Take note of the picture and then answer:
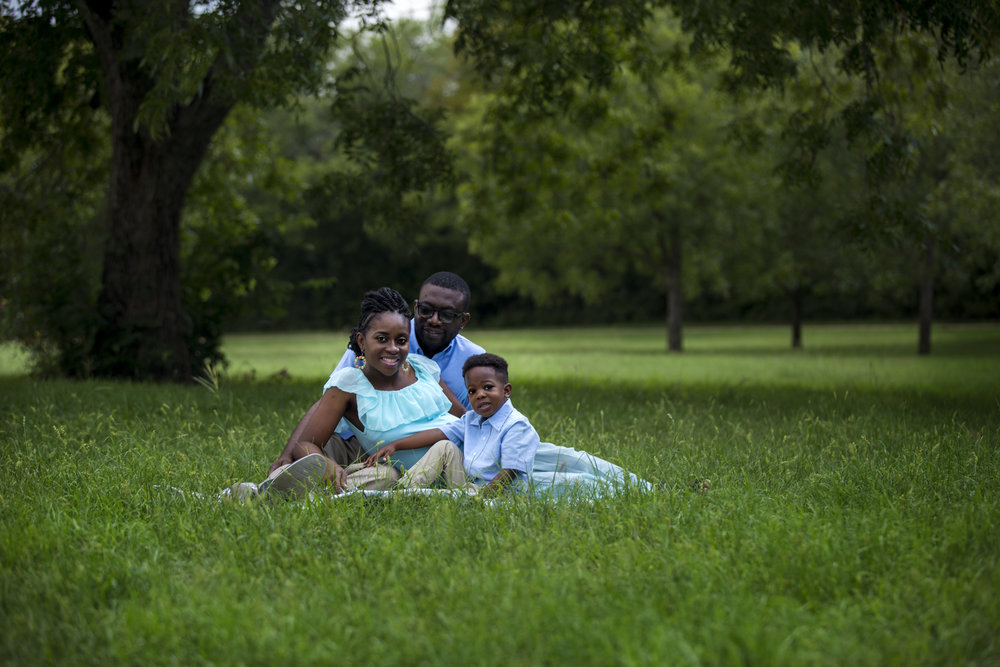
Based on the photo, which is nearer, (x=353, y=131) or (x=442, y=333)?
(x=442, y=333)

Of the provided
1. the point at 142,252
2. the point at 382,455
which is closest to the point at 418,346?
the point at 382,455

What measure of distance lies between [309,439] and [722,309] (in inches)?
1888

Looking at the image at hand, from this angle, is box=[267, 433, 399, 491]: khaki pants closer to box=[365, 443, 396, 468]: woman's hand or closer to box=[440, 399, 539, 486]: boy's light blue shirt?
box=[365, 443, 396, 468]: woman's hand

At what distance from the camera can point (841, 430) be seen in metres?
6.77

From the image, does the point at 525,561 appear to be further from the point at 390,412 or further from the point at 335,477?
the point at 390,412

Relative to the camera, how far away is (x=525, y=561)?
362 centimetres

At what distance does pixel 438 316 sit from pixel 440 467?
1.19 m

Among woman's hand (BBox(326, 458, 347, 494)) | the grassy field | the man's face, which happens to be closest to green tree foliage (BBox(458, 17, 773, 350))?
the man's face

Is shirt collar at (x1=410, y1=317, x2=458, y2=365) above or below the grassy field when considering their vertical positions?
above

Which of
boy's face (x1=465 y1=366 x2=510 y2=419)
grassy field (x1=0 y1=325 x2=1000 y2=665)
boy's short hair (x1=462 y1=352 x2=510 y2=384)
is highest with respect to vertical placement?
boy's short hair (x1=462 y1=352 x2=510 y2=384)

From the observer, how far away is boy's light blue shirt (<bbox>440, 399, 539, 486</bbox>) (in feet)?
15.9

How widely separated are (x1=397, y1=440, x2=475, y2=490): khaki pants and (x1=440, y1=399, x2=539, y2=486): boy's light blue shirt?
65 mm

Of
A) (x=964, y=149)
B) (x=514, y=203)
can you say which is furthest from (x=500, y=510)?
(x=964, y=149)

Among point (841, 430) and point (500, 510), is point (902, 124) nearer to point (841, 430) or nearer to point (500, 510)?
point (841, 430)
